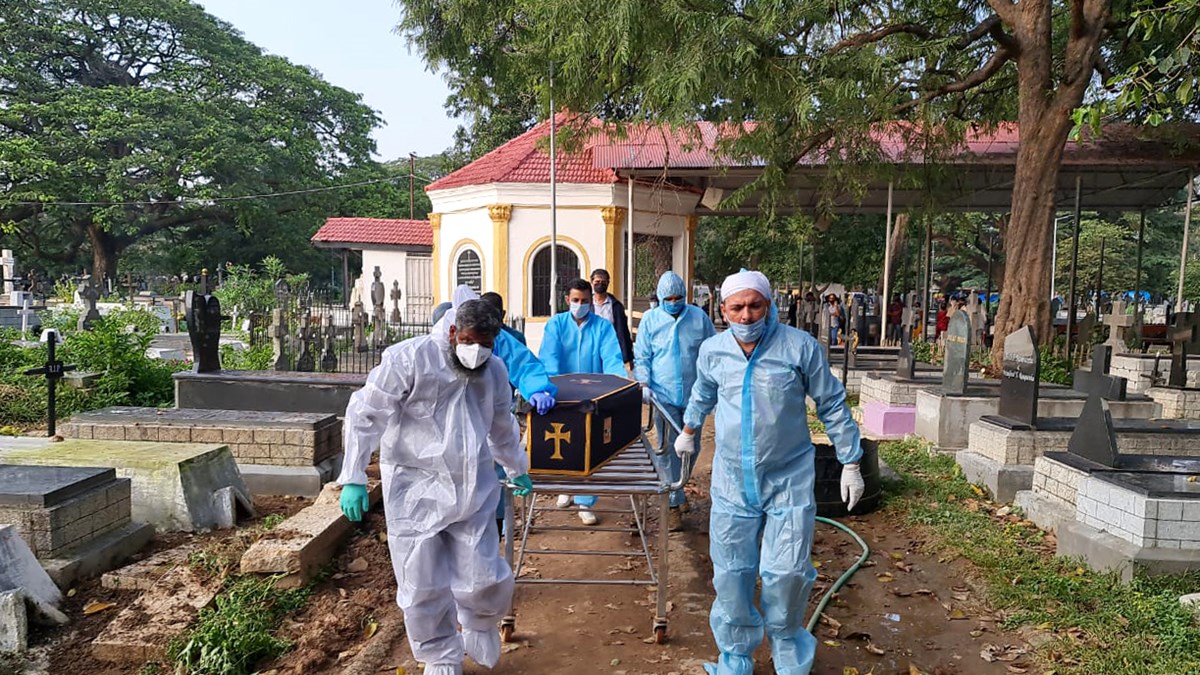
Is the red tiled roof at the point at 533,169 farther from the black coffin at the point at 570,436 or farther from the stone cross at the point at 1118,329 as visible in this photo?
the black coffin at the point at 570,436

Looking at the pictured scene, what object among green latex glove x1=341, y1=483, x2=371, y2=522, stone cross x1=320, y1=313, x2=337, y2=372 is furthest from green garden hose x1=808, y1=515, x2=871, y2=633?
stone cross x1=320, y1=313, x2=337, y2=372

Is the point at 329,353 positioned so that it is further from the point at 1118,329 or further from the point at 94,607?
the point at 1118,329

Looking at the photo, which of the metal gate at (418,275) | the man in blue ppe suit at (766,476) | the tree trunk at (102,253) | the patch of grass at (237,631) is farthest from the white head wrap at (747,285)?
the tree trunk at (102,253)

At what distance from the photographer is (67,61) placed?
100 ft

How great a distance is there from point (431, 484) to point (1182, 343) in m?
10.2

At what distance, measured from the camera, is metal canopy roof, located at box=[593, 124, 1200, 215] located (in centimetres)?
1238

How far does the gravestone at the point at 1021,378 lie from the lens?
18.9 ft

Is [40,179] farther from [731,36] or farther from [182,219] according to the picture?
[731,36]

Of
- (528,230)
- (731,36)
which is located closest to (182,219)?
(528,230)

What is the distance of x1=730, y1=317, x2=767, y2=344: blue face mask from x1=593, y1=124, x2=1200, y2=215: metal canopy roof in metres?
7.63

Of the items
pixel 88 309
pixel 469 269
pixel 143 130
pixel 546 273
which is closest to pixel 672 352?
pixel 546 273

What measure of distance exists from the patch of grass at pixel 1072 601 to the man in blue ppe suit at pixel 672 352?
6.36 feet

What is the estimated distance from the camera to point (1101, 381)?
21.5 feet

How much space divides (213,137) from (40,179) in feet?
20.7
